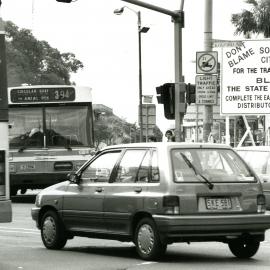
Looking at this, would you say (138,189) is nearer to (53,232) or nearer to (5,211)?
(5,211)

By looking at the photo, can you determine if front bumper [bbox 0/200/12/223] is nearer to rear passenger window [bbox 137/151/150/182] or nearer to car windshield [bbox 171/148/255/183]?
rear passenger window [bbox 137/151/150/182]

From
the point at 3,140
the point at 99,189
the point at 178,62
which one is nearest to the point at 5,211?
the point at 3,140

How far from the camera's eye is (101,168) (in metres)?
13.4

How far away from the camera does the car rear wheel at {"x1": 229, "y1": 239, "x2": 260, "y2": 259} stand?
1273 centimetres

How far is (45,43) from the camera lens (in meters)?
112

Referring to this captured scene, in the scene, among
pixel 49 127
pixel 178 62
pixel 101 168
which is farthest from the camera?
pixel 49 127

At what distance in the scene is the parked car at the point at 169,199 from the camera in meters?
12.0

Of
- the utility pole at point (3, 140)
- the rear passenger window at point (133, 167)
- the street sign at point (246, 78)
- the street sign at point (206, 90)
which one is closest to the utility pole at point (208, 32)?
the street sign at point (206, 90)

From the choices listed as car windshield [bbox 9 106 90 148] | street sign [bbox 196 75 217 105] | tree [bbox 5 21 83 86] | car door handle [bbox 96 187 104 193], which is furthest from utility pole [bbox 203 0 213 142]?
tree [bbox 5 21 83 86]

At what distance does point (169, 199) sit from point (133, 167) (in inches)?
40.2

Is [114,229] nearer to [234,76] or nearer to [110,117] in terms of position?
[234,76]

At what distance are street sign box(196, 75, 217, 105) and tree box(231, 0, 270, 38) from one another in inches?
1451

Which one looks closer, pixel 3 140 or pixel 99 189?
pixel 3 140

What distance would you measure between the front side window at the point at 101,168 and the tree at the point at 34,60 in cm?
8686
